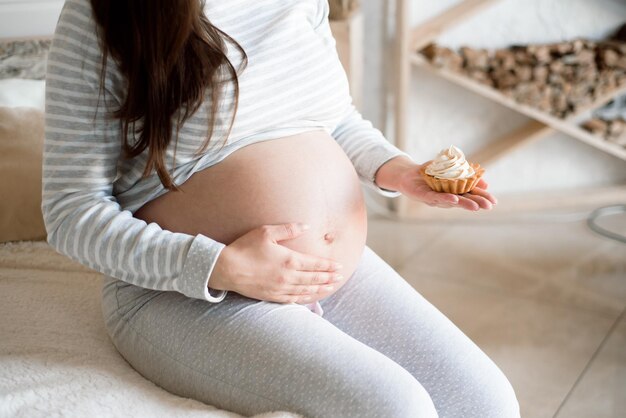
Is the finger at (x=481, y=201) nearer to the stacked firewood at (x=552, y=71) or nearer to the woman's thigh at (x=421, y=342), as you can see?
the woman's thigh at (x=421, y=342)

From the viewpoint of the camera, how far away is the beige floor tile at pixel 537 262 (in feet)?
7.62

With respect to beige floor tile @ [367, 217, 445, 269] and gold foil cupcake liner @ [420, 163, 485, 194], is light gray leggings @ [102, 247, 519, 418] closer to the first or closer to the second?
gold foil cupcake liner @ [420, 163, 485, 194]

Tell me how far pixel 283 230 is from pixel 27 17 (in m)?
0.96

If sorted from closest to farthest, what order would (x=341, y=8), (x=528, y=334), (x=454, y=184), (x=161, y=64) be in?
1. (x=161, y=64)
2. (x=454, y=184)
3. (x=528, y=334)
4. (x=341, y=8)

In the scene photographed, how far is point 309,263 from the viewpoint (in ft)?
3.79

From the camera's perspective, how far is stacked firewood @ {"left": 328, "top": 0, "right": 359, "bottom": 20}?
2.42m

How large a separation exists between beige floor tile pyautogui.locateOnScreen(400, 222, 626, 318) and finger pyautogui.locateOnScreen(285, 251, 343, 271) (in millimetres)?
1278

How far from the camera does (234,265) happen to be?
3.54ft

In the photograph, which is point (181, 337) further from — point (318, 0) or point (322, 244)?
point (318, 0)

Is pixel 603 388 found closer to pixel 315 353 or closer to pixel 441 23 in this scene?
pixel 315 353

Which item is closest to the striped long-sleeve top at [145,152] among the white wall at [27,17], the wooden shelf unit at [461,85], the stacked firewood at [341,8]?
the white wall at [27,17]

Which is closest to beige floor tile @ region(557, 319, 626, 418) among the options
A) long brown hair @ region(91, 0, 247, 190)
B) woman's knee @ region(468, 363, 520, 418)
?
woman's knee @ region(468, 363, 520, 418)

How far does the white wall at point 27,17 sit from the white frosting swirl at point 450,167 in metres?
1.01

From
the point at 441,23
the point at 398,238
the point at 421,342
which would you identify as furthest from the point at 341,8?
the point at 421,342
